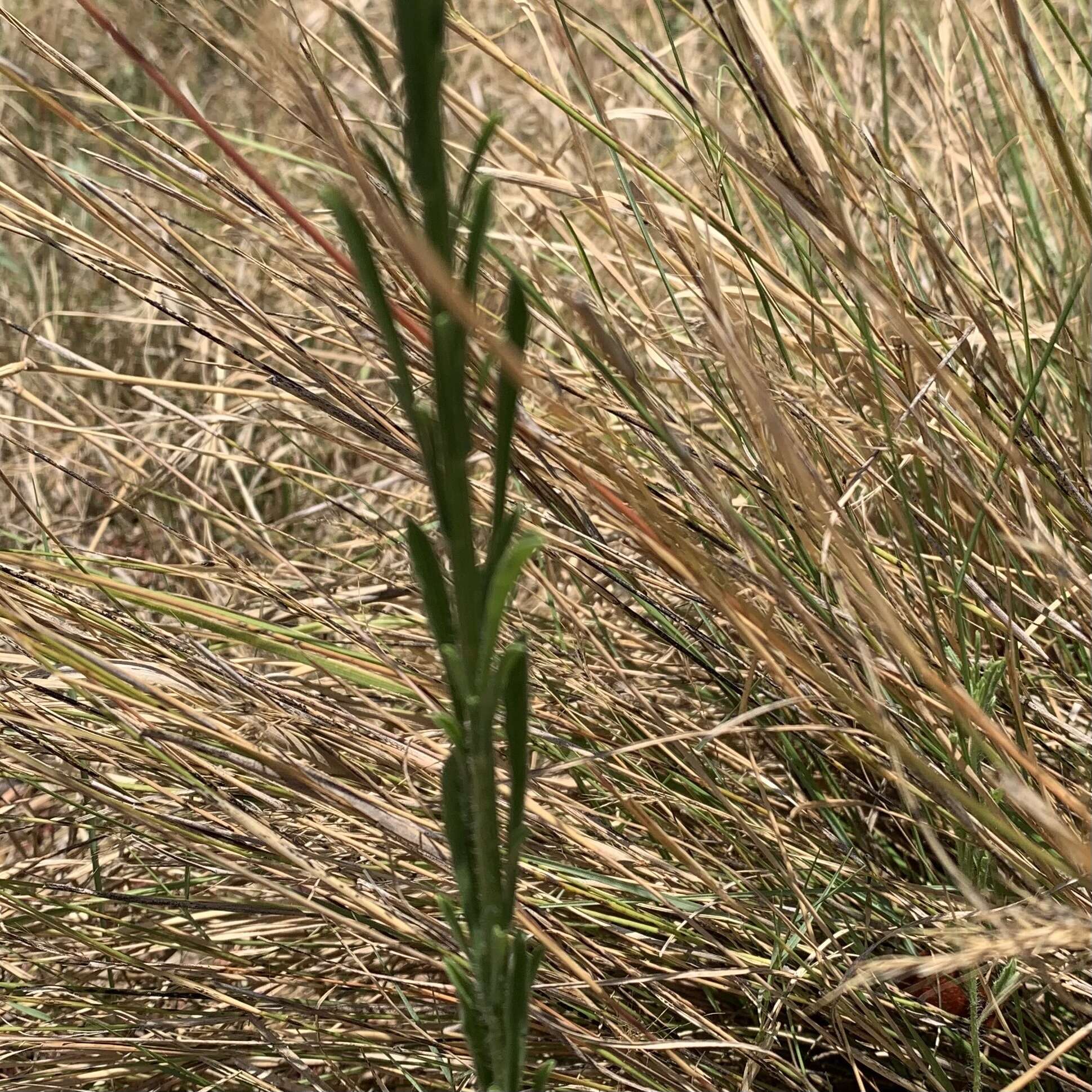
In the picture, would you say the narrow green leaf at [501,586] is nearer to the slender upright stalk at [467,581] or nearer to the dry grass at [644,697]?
the slender upright stalk at [467,581]

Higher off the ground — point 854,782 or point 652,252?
point 652,252

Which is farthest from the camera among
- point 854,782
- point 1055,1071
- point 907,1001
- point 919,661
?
point 854,782

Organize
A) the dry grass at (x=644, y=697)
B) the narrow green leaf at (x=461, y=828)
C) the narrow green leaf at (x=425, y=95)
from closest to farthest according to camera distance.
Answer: the narrow green leaf at (x=425, y=95), the narrow green leaf at (x=461, y=828), the dry grass at (x=644, y=697)

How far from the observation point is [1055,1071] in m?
0.70

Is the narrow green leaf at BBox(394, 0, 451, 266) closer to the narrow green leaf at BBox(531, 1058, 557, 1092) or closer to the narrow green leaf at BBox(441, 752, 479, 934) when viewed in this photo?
the narrow green leaf at BBox(441, 752, 479, 934)

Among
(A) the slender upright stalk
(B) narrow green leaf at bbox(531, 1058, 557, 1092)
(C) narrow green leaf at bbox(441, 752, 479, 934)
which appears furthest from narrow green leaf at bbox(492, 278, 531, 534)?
(B) narrow green leaf at bbox(531, 1058, 557, 1092)

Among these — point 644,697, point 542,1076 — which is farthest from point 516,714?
point 644,697

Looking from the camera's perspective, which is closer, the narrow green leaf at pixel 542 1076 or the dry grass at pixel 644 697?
the narrow green leaf at pixel 542 1076

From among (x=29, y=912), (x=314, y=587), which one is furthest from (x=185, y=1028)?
(x=314, y=587)

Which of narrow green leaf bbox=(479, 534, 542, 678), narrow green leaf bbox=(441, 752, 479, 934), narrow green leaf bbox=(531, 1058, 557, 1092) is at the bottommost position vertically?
narrow green leaf bbox=(531, 1058, 557, 1092)

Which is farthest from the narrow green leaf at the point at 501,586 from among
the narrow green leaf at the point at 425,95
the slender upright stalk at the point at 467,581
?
the narrow green leaf at the point at 425,95

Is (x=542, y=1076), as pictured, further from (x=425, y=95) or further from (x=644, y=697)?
(x=644, y=697)

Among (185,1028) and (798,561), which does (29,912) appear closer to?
(185,1028)

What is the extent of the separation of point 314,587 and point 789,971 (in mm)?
420
